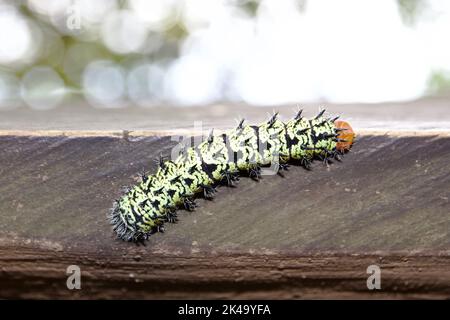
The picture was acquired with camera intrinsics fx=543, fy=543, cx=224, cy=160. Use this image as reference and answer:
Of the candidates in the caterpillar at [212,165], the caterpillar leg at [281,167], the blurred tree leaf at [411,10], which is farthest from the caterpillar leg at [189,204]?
the blurred tree leaf at [411,10]

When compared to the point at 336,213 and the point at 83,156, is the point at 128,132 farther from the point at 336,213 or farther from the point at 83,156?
the point at 336,213

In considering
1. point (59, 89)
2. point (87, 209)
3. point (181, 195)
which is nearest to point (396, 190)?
point (181, 195)

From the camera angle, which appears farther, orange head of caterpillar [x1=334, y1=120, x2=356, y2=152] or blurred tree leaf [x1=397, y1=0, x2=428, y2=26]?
blurred tree leaf [x1=397, y1=0, x2=428, y2=26]

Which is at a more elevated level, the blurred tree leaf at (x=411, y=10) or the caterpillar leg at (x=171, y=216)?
the blurred tree leaf at (x=411, y=10)

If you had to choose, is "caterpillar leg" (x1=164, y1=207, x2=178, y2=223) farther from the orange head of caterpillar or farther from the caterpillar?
the orange head of caterpillar

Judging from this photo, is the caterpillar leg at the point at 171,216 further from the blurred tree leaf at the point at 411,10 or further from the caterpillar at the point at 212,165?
the blurred tree leaf at the point at 411,10

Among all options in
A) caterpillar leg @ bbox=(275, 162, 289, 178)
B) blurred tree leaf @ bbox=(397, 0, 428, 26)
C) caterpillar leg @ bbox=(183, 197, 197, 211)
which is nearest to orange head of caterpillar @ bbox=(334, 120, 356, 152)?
caterpillar leg @ bbox=(275, 162, 289, 178)

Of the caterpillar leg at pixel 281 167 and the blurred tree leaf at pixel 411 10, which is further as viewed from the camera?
the blurred tree leaf at pixel 411 10

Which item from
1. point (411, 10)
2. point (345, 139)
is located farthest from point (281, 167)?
point (411, 10)
